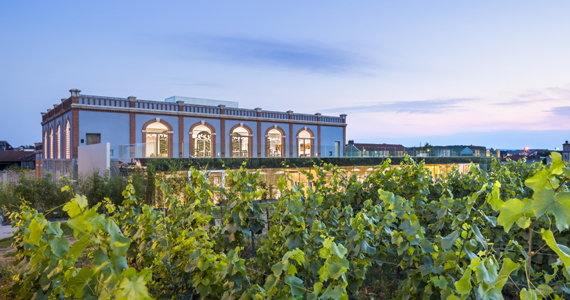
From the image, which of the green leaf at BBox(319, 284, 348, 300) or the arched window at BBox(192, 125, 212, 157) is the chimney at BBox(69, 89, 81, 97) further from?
the green leaf at BBox(319, 284, 348, 300)

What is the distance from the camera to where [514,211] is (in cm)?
100

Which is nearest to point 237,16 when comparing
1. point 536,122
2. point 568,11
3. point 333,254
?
point 568,11

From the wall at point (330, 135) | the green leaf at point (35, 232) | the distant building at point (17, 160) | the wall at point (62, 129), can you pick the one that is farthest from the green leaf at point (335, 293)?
the distant building at point (17, 160)

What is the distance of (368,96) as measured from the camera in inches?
1268

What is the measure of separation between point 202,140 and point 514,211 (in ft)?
76.5

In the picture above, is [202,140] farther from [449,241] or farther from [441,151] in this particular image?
[449,241]

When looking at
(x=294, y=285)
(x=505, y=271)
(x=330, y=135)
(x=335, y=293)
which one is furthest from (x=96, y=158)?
(x=330, y=135)

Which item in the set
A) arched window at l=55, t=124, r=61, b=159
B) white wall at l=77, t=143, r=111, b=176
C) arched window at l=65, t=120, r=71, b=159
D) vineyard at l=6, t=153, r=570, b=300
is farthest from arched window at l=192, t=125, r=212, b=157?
vineyard at l=6, t=153, r=570, b=300

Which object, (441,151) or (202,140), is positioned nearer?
(202,140)

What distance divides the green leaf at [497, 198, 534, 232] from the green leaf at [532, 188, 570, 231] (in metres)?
0.06

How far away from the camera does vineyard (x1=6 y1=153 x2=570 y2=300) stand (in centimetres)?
123

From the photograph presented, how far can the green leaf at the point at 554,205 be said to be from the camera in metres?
0.88

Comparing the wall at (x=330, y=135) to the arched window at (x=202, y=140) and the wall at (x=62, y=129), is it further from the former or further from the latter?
the wall at (x=62, y=129)

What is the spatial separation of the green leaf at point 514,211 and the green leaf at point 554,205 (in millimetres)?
58
